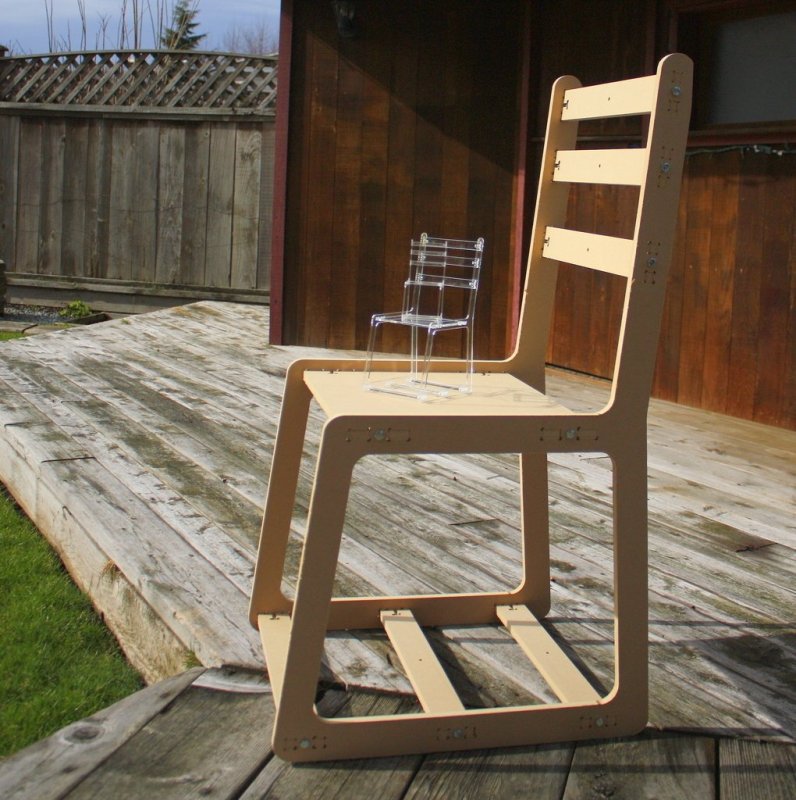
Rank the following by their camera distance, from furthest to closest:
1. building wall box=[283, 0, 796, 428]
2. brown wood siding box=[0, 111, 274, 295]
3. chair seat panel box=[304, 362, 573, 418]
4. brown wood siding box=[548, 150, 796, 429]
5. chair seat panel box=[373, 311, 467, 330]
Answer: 1. brown wood siding box=[0, 111, 274, 295]
2. building wall box=[283, 0, 796, 428]
3. brown wood siding box=[548, 150, 796, 429]
4. chair seat panel box=[373, 311, 467, 330]
5. chair seat panel box=[304, 362, 573, 418]

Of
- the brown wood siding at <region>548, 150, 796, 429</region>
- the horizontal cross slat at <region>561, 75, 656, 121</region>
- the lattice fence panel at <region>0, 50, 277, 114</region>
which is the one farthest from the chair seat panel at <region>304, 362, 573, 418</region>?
the lattice fence panel at <region>0, 50, 277, 114</region>

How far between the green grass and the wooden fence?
15.4 feet

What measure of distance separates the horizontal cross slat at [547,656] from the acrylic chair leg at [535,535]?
4 cm

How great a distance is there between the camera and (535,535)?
2.17 meters

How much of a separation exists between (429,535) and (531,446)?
1.04 m

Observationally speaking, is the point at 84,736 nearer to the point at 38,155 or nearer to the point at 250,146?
the point at 250,146

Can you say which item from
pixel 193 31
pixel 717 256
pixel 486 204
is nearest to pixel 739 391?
pixel 717 256

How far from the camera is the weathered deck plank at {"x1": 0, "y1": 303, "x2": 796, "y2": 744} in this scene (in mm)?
1962

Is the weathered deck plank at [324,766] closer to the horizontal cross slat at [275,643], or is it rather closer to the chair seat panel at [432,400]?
the horizontal cross slat at [275,643]

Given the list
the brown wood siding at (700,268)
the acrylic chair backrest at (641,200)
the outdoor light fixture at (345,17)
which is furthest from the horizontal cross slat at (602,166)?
the outdoor light fixture at (345,17)

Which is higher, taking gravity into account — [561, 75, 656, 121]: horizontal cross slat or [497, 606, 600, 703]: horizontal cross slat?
[561, 75, 656, 121]: horizontal cross slat

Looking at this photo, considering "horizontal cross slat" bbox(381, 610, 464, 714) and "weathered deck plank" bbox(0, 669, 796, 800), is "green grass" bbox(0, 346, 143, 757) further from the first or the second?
"horizontal cross slat" bbox(381, 610, 464, 714)

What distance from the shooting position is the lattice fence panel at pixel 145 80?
745 cm

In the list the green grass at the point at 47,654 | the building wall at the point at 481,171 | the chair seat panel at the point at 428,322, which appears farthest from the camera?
the building wall at the point at 481,171
